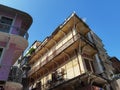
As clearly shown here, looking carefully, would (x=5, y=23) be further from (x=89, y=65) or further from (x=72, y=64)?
(x=89, y=65)

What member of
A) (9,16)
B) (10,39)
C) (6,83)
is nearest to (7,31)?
(10,39)

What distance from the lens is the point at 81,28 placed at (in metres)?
19.4

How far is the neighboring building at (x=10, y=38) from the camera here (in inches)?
392

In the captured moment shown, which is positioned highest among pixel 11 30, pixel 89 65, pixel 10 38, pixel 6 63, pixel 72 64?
pixel 11 30

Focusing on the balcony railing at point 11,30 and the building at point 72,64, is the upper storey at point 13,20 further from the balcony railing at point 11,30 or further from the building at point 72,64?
the building at point 72,64

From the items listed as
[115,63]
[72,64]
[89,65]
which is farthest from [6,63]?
[115,63]

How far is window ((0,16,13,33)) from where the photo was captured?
38.4 feet

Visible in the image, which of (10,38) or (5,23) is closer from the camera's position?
(10,38)

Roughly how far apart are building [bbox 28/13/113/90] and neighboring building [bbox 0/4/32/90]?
6.10 meters

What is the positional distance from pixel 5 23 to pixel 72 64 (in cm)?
846

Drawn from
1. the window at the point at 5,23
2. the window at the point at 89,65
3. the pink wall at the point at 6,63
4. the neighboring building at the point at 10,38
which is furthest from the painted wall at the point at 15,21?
the window at the point at 89,65

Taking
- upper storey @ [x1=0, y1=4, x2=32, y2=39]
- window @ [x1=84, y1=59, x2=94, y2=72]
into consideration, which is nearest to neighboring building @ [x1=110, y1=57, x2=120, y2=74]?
window @ [x1=84, y1=59, x2=94, y2=72]

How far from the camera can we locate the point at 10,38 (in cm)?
1134

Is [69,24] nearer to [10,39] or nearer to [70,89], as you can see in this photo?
[70,89]
